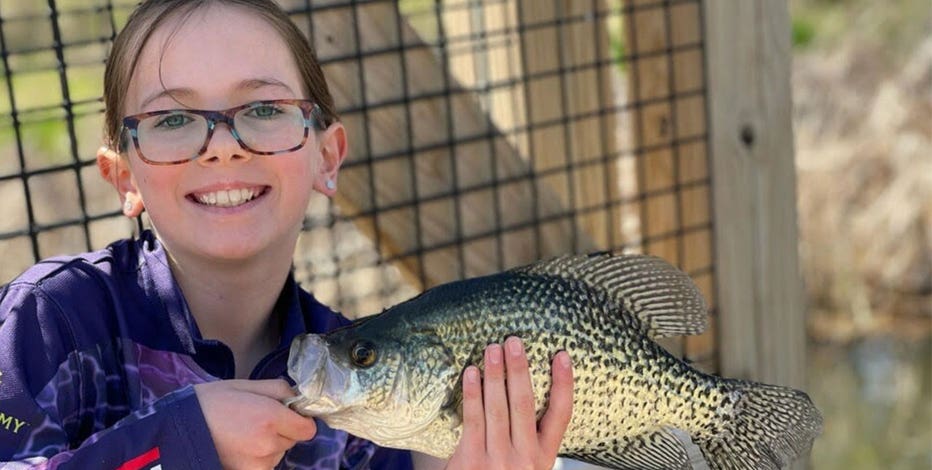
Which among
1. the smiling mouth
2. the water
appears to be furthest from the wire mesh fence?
the water

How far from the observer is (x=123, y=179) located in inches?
98.7

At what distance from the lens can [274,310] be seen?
256 cm

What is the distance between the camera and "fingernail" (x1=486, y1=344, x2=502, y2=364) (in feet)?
6.79

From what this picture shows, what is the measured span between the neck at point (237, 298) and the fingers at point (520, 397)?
0.57 m

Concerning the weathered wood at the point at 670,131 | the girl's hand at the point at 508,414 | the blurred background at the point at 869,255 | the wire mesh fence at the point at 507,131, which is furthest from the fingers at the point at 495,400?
the blurred background at the point at 869,255

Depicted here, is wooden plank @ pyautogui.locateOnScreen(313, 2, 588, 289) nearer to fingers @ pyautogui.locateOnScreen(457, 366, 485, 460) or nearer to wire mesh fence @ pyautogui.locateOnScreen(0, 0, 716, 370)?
wire mesh fence @ pyautogui.locateOnScreen(0, 0, 716, 370)

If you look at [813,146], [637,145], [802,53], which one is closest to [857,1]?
[802,53]

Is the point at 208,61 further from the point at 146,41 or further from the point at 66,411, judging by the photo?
the point at 66,411

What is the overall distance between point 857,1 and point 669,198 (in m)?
6.77

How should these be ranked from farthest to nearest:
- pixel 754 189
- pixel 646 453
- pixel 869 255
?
pixel 869 255
pixel 754 189
pixel 646 453

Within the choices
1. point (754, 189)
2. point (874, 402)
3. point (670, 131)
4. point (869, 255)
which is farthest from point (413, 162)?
point (869, 255)

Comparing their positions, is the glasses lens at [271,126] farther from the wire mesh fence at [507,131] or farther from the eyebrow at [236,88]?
the wire mesh fence at [507,131]

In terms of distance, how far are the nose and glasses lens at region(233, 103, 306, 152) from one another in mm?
18

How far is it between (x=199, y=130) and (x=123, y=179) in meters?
0.30
